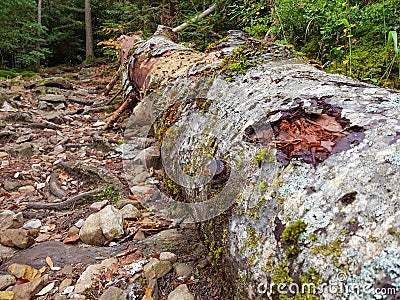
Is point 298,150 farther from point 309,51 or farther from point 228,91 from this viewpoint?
point 309,51

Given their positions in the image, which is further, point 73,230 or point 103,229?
point 73,230

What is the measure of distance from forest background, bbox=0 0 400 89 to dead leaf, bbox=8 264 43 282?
8.37ft

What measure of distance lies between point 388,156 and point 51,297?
2.03 m

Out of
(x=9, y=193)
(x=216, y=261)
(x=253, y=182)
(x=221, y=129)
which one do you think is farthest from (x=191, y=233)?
(x=9, y=193)

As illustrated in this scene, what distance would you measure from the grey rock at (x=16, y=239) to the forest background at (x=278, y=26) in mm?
2643

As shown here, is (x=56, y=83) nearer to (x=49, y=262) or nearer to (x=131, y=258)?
(x=49, y=262)

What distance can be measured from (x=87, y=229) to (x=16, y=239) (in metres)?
0.57

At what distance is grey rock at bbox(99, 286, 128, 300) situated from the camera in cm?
184

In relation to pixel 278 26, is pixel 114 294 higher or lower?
lower

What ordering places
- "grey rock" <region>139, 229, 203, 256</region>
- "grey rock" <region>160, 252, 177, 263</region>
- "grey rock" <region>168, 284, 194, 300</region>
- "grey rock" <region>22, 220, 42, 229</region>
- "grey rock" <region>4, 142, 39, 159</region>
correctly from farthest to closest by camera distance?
1. "grey rock" <region>4, 142, 39, 159</region>
2. "grey rock" <region>22, 220, 42, 229</region>
3. "grey rock" <region>139, 229, 203, 256</region>
4. "grey rock" <region>160, 252, 177, 263</region>
5. "grey rock" <region>168, 284, 194, 300</region>

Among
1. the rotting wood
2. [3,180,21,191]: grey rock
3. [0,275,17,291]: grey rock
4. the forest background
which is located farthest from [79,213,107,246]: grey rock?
the rotting wood

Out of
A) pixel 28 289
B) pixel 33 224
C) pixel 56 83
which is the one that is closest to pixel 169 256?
pixel 28 289

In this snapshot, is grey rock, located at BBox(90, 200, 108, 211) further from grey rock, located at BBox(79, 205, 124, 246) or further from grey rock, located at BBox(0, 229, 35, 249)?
grey rock, located at BBox(0, 229, 35, 249)

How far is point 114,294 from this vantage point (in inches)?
73.0
